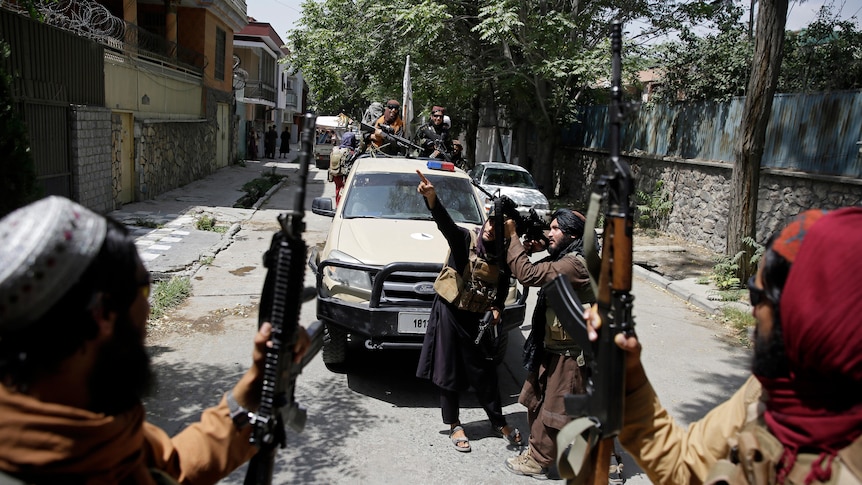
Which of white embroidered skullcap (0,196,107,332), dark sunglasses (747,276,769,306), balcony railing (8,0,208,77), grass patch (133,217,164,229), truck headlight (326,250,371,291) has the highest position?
balcony railing (8,0,208,77)

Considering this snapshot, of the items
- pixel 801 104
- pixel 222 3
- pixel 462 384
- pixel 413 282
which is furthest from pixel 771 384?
pixel 222 3

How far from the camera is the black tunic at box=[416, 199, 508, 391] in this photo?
4.37 m

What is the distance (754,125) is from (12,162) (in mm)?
9059

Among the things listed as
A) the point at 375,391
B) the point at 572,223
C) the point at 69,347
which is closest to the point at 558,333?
the point at 572,223

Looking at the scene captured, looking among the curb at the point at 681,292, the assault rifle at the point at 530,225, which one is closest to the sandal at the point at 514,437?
the assault rifle at the point at 530,225

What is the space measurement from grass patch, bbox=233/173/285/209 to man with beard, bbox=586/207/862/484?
630 inches

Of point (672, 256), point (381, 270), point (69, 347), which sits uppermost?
point (69, 347)

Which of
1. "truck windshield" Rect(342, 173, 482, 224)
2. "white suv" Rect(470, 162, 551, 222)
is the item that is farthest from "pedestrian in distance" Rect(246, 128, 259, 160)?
"truck windshield" Rect(342, 173, 482, 224)

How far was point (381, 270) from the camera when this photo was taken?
16.7 ft

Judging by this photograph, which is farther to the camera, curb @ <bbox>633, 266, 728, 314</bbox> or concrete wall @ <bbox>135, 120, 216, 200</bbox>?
concrete wall @ <bbox>135, 120, 216, 200</bbox>

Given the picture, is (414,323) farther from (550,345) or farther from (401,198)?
(401,198)

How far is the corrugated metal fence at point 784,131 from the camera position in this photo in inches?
383

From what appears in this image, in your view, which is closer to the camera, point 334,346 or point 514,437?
point 514,437

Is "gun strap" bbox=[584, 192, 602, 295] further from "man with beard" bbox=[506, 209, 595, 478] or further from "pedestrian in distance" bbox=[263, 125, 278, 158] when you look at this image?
"pedestrian in distance" bbox=[263, 125, 278, 158]
